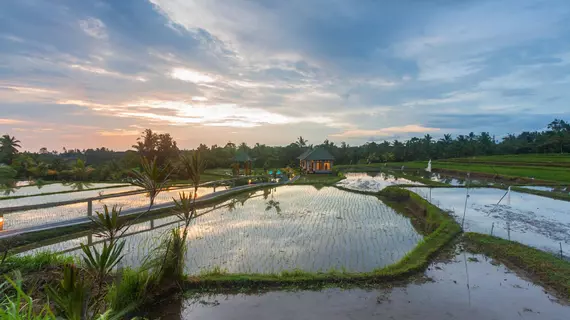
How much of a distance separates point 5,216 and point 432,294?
49.3 feet

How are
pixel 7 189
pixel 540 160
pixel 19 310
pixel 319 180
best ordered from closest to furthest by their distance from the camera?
pixel 19 310 → pixel 7 189 → pixel 319 180 → pixel 540 160

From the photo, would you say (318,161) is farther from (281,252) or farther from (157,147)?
(281,252)

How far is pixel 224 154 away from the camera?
44562mm

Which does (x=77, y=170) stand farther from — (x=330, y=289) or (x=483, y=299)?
(x=483, y=299)

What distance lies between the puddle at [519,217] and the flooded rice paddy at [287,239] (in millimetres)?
2714

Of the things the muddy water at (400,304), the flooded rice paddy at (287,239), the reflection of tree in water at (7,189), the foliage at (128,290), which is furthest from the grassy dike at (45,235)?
the reflection of tree in water at (7,189)

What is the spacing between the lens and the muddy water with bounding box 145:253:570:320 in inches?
196

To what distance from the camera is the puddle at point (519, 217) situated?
30.0ft

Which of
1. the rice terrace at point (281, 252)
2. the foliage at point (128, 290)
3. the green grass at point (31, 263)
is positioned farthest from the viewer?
the green grass at point (31, 263)

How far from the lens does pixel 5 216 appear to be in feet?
37.1

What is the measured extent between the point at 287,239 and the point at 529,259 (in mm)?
6348

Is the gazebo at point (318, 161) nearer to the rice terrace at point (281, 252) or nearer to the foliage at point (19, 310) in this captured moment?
the rice terrace at point (281, 252)

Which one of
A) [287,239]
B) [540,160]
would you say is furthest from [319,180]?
[540,160]

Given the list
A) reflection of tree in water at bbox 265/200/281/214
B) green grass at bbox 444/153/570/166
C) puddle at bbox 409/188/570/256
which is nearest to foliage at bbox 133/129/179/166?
reflection of tree in water at bbox 265/200/281/214
